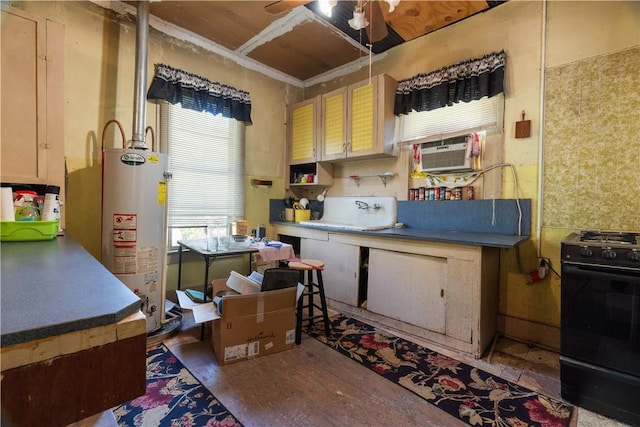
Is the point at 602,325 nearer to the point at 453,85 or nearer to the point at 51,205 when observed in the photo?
the point at 453,85

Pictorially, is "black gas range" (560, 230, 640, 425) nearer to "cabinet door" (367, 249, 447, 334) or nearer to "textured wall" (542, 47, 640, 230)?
"textured wall" (542, 47, 640, 230)

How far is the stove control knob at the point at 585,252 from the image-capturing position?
1.61 meters

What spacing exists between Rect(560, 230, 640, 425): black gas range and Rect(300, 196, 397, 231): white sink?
1.61 m

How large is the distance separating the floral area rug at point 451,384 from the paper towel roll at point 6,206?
2.04 metres

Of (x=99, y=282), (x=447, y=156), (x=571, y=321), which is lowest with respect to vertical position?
(x=571, y=321)

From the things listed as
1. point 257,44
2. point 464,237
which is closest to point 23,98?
point 257,44

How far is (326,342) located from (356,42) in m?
3.00

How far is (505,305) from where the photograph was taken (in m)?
2.55

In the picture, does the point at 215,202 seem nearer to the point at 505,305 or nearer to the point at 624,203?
the point at 505,305

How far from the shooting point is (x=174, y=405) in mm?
1615

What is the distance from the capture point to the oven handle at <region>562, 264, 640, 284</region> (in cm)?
151

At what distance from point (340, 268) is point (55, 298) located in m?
2.50

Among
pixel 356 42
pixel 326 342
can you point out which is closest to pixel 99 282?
pixel 326 342

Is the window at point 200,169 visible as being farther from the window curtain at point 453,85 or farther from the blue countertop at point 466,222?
the window curtain at point 453,85
